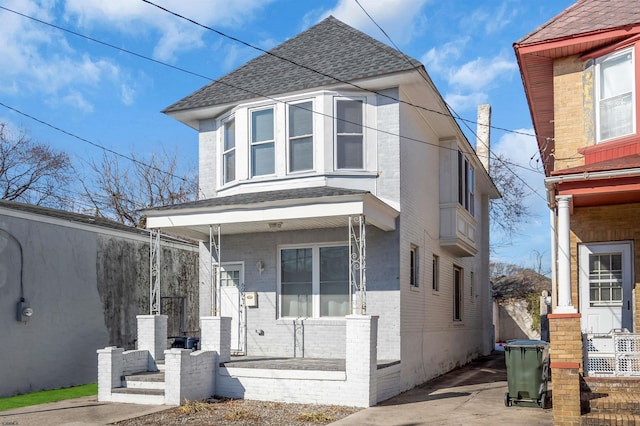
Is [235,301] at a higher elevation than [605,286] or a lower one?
lower

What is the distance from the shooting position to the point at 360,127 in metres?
13.7

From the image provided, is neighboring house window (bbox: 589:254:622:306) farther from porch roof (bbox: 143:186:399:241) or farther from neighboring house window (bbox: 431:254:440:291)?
neighboring house window (bbox: 431:254:440:291)

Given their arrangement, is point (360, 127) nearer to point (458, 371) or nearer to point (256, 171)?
point (256, 171)

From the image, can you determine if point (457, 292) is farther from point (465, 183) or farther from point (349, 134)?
point (349, 134)

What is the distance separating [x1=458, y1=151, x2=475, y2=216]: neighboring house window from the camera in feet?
59.3

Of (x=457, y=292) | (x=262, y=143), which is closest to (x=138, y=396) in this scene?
(x=262, y=143)

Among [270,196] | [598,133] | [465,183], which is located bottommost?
[270,196]

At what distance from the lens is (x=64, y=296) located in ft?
47.7

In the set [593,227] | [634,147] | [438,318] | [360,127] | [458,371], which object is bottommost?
[458,371]

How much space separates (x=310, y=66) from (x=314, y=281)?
4.74 metres

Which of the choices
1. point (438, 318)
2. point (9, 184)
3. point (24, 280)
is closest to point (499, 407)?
point (438, 318)

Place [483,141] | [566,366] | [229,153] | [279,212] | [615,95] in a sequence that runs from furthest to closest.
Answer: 1. [483,141]
2. [229,153]
3. [279,212]
4. [615,95]
5. [566,366]

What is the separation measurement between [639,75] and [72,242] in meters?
12.1

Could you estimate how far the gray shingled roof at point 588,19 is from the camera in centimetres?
1160
